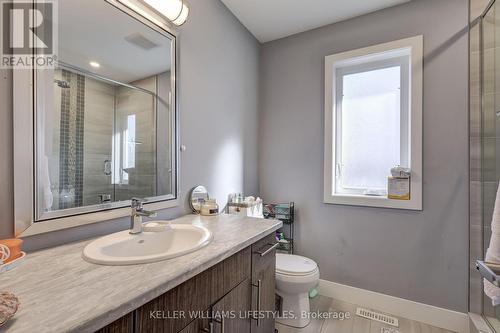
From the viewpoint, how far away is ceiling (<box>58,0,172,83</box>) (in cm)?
94

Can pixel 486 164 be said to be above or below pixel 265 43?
below

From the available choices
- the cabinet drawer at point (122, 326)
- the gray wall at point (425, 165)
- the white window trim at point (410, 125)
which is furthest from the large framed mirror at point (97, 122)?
the white window trim at point (410, 125)

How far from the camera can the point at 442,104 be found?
1.66 meters

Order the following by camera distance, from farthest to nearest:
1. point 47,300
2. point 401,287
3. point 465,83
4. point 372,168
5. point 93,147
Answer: point 372,168
point 401,287
point 465,83
point 93,147
point 47,300

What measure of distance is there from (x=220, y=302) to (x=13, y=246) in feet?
2.27

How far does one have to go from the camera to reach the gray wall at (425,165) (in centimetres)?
163

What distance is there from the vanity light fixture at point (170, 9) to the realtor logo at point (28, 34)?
487 mm

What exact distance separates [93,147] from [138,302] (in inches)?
29.2

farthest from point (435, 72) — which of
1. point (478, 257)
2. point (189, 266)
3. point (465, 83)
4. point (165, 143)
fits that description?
point (189, 266)

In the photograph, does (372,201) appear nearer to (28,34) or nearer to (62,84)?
(62,84)

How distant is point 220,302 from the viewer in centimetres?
88

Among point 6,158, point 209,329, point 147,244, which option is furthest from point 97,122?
point 209,329

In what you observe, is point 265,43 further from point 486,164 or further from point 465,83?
point 486,164

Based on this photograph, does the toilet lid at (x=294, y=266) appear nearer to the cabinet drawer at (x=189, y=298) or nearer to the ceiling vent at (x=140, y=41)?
the cabinet drawer at (x=189, y=298)
